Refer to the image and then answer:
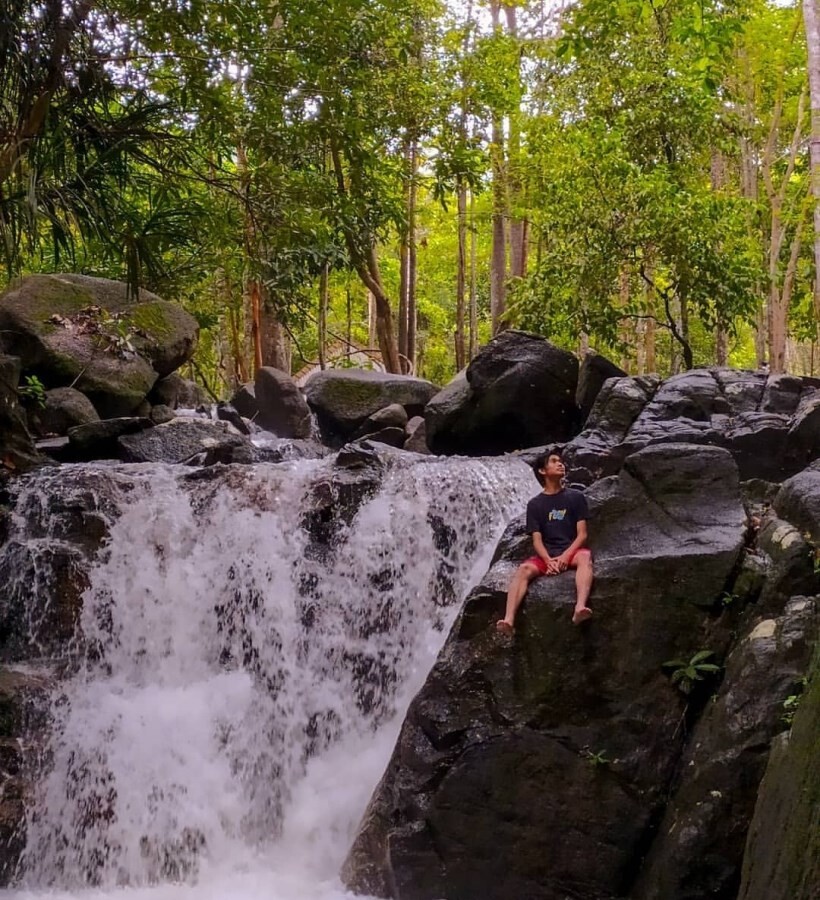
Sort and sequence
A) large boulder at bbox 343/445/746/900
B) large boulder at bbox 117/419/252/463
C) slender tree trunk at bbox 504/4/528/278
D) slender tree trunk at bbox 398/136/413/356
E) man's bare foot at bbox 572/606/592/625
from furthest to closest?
slender tree trunk at bbox 504/4/528/278
slender tree trunk at bbox 398/136/413/356
large boulder at bbox 117/419/252/463
man's bare foot at bbox 572/606/592/625
large boulder at bbox 343/445/746/900

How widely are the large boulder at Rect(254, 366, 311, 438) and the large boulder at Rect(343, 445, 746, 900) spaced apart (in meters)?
8.17

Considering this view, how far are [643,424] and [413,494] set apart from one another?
282cm

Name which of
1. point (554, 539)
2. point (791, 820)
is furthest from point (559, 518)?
point (791, 820)

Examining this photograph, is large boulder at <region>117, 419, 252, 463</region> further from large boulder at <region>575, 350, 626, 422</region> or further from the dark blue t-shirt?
the dark blue t-shirt

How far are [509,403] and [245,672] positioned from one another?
18.2ft

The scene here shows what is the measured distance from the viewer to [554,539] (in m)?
5.98

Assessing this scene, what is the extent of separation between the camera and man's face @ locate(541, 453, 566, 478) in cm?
612

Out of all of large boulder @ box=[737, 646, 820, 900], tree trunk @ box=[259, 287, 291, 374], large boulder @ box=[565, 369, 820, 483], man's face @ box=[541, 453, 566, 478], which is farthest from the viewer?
tree trunk @ box=[259, 287, 291, 374]

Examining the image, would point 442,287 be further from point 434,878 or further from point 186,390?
point 434,878

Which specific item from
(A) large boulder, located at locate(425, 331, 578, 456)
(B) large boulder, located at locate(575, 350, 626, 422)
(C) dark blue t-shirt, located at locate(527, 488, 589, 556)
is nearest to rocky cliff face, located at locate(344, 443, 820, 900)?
(C) dark blue t-shirt, located at locate(527, 488, 589, 556)

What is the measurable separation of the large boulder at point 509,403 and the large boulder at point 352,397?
67.0 inches

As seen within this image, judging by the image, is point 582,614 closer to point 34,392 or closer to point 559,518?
point 559,518

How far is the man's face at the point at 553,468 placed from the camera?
6.12m

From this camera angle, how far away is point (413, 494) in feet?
27.9
